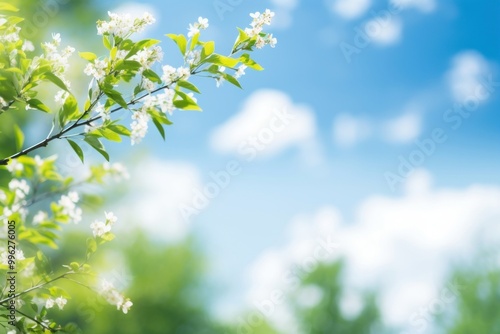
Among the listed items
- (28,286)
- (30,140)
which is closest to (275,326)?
(30,140)

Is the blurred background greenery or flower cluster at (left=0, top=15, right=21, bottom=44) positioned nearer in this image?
flower cluster at (left=0, top=15, right=21, bottom=44)

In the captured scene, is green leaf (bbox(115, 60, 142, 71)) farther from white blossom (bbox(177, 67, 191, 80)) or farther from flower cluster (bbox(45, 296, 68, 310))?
flower cluster (bbox(45, 296, 68, 310))

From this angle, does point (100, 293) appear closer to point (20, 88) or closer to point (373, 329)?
point (20, 88)

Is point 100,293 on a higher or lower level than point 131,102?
lower

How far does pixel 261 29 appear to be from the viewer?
1.93 metres

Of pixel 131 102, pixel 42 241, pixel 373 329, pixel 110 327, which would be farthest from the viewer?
pixel 373 329

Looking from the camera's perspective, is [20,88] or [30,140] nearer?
[20,88]

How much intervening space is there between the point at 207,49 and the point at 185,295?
11.8 metres

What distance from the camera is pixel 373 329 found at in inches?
602

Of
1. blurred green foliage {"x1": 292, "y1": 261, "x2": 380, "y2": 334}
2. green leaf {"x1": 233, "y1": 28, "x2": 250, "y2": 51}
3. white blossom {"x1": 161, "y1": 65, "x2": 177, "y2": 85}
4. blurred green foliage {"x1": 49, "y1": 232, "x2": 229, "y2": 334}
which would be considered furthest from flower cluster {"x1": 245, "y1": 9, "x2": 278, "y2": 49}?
blurred green foliage {"x1": 292, "y1": 261, "x2": 380, "y2": 334}

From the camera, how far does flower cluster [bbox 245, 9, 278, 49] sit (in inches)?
75.0

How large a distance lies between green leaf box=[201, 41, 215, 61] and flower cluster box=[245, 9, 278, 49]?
191 mm

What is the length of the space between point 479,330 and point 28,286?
50.1 ft

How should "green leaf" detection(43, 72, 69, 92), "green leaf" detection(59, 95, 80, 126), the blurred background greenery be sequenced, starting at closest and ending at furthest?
"green leaf" detection(43, 72, 69, 92) → "green leaf" detection(59, 95, 80, 126) → the blurred background greenery
